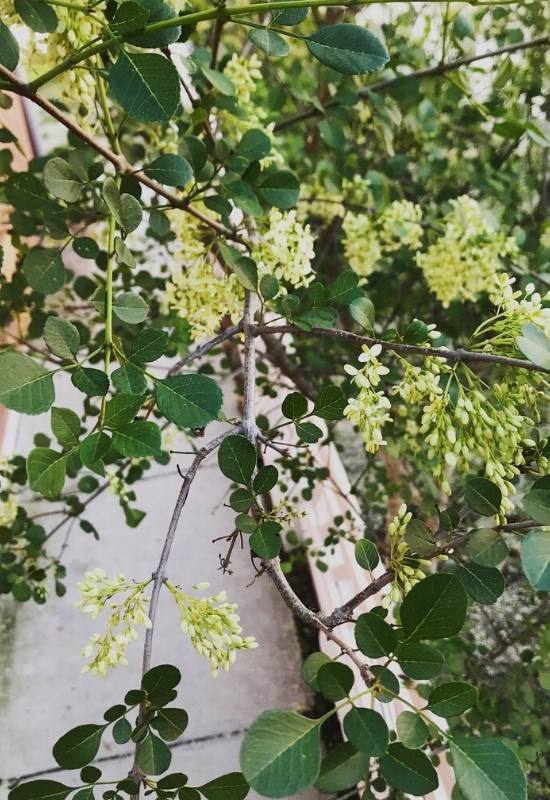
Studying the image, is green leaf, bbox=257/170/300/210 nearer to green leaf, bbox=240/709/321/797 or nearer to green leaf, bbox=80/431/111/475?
green leaf, bbox=80/431/111/475

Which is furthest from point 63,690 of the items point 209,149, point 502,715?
point 209,149

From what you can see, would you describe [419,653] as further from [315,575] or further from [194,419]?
[315,575]

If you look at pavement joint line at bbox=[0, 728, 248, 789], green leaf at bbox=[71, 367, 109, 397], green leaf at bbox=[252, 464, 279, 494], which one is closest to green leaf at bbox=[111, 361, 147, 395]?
green leaf at bbox=[71, 367, 109, 397]

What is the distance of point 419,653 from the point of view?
423 mm

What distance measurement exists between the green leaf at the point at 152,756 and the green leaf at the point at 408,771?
15 cm

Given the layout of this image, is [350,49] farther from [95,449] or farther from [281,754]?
[281,754]

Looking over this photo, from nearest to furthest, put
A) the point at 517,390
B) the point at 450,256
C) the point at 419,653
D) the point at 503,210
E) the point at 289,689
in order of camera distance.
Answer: the point at 419,653, the point at 517,390, the point at 450,256, the point at 503,210, the point at 289,689

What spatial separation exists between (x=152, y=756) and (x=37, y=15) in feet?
2.00

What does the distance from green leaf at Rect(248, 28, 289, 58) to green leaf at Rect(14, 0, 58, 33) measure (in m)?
0.18

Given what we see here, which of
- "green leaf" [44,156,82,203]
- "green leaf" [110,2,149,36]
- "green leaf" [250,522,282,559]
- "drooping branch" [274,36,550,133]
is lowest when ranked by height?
"green leaf" [250,522,282,559]

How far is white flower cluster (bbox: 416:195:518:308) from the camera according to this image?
101 cm

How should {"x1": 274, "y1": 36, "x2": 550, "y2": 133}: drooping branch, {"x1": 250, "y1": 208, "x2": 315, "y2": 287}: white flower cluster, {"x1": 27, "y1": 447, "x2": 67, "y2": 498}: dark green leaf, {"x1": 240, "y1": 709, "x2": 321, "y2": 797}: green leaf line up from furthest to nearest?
{"x1": 274, "y1": 36, "x2": 550, "y2": 133}: drooping branch < {"x1": 250, "y1": 208, "x2": 315, "y2": 287}: white flower cluster < {"x1": 27, "y1": 447, "x2": 67, "y2": 498}: dark green leaf < {"x1": 240, "y1": 709, "x2": 321, "y2": 797}: green leaf

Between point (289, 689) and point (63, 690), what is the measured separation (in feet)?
1.62

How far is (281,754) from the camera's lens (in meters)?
0.37
